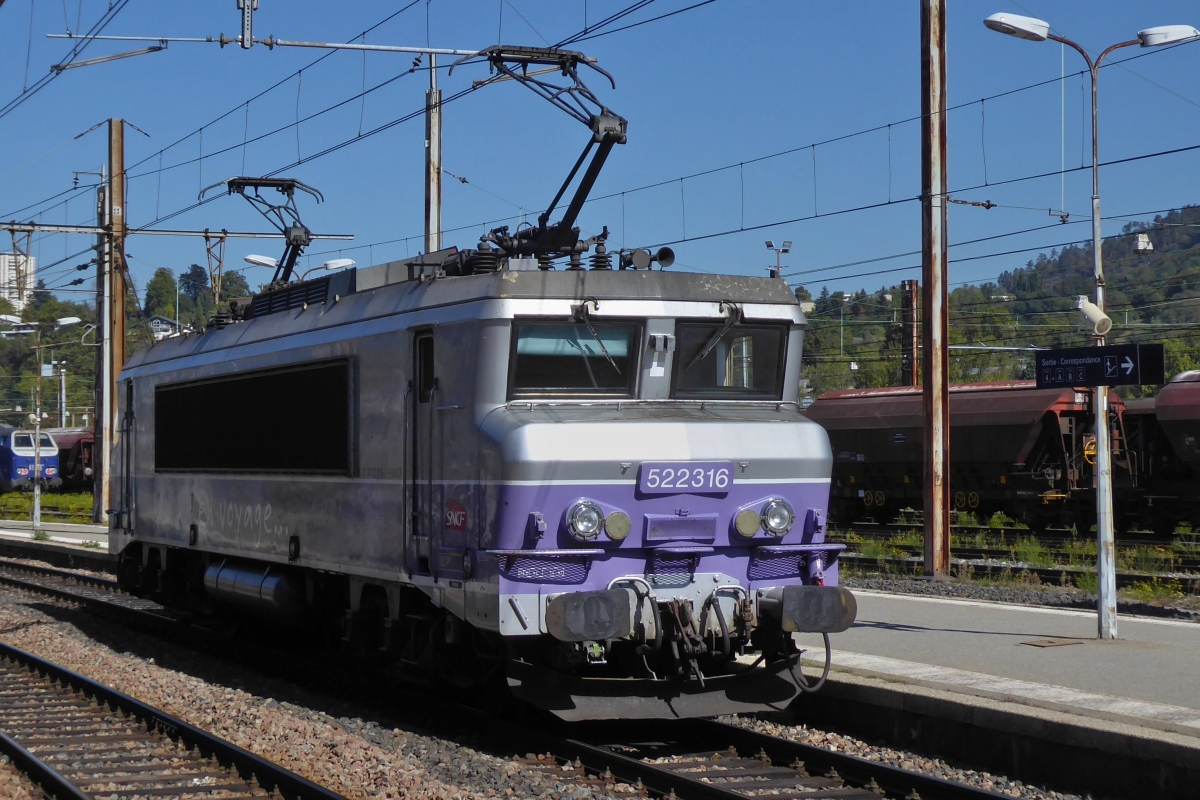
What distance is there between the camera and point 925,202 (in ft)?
57.3

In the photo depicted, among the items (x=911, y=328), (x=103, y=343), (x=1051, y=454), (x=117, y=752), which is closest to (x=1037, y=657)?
(x=117, y=752)

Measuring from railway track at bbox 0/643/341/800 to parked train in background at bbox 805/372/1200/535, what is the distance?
2168 centimetres

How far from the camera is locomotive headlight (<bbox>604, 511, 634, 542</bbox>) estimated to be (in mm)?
8492

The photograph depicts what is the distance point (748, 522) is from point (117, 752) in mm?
4567

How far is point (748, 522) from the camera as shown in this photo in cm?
893

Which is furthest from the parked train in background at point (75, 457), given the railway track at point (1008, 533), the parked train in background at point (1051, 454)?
the parked train in background at point (1051, 454)

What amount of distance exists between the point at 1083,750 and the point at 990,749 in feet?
2.16

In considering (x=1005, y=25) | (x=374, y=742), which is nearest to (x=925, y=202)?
(x=1005, y=25)

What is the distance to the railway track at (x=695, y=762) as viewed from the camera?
7.61m

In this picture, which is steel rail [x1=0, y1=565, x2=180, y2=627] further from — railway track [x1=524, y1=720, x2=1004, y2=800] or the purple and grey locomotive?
railway track [x1=524, y1=720, x2=1004, y2=800]

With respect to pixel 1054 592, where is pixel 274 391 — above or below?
above

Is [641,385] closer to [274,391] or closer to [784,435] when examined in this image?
[784,435]

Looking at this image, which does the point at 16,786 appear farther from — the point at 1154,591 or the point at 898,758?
the point at 1154,591

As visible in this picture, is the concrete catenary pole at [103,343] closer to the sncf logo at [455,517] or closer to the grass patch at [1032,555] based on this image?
the grass patch at [1032,555]
